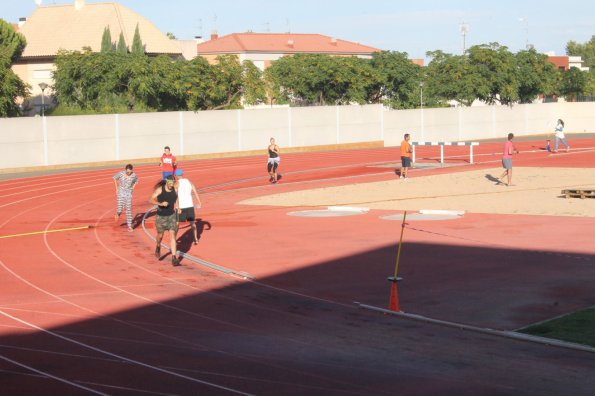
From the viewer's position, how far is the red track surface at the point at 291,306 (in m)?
11.1

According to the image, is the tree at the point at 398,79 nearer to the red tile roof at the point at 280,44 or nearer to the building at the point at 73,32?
the building at the point at 73,32

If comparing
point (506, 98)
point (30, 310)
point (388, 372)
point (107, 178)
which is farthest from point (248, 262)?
point (506, 98)

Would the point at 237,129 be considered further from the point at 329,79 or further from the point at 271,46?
the point at 271,46

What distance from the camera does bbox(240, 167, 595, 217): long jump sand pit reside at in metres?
27.7

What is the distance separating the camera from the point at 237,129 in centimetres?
5419

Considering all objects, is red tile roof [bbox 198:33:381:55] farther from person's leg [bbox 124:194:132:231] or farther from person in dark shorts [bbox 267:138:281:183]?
person's leg [bbox 124:194:132:231]

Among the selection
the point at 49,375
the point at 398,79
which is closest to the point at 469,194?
the point at 49,375

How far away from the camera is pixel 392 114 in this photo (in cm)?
6231

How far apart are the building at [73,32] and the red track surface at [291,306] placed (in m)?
51.8

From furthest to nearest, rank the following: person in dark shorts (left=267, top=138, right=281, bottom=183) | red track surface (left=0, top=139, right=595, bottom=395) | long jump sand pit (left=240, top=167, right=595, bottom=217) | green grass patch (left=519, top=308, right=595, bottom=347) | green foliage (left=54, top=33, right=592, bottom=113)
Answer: green foliage (left=54, top=33, right=592, bottom=113) → person in dark shorts (left=267, top=138, right=281, bottom=183) → long jump sand pit (left=240, top=167, right=595, bottom=217) → green grass patch (left=519, top=308, right=595, bottom=347) → red track surface (left=0, top=139, right=595, bottom=395)

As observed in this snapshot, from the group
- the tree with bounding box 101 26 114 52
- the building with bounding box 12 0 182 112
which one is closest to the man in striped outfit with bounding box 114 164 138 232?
the tree with bounding box 101 26 114 52

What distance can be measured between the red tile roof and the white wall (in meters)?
43.2

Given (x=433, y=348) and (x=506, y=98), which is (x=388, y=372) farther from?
(x=506, y=98)

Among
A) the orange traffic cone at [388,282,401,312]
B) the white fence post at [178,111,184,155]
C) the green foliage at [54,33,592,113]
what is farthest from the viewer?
the green foliage at [54,33,592,113]
